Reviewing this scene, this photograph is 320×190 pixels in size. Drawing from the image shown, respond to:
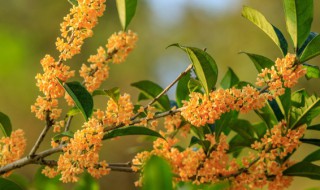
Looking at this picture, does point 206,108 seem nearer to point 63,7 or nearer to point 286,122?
point 286,122

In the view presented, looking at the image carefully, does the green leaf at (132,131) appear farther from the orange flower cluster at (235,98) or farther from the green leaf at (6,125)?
the green leaf at (6,125)

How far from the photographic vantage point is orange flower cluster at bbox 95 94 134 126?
134cm

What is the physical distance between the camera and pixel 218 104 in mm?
1263

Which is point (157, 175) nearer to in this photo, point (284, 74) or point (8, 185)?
point (8, 185)

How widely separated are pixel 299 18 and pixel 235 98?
13.2 inches

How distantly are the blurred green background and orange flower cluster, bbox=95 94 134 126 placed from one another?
592 cm

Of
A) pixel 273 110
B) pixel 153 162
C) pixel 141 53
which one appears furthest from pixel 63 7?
pixel 153 162

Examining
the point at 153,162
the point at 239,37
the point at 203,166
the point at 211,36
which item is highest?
the point at 211,36

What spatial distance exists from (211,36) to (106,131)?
35.6ft

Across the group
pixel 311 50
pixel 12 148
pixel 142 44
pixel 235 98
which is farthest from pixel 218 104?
pixel 142 44

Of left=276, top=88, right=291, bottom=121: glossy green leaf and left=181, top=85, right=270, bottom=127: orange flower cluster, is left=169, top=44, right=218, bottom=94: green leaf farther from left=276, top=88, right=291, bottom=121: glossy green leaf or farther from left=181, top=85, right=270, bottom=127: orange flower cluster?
left=276, top=88, right=291, bottom=121: glossy green leaf

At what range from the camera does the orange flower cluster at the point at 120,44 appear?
1.55m

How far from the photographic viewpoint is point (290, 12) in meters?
1.43

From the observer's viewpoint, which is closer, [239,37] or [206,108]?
[206,108]
